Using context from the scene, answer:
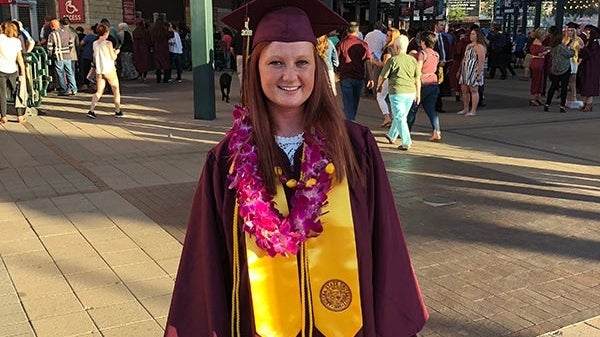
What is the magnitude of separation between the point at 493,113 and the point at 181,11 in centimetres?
1880

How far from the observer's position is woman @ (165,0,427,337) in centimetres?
197

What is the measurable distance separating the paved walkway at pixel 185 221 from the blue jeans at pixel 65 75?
4.73 metres

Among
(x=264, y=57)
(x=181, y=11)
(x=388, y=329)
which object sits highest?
(x=181, y=11)

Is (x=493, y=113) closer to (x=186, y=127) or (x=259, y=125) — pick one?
(x=186, y=127)

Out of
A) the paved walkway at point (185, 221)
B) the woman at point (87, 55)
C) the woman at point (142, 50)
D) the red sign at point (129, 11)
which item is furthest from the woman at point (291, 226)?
the red sign at point (129, 11)

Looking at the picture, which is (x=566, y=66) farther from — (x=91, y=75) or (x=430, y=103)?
(x=91, y=75)

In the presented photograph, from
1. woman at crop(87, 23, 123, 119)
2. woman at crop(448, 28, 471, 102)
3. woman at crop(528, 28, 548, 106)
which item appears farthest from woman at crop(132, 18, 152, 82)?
woman at crop(528, 28, 548, 106)

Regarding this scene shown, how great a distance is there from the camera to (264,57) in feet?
6.54

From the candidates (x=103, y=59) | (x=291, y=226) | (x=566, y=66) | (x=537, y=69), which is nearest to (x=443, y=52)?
(x=566, y=66)

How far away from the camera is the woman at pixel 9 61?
34.0 ft

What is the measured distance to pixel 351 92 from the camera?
1015 centimetres

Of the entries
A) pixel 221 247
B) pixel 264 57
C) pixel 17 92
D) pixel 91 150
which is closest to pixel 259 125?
pixel 264 57

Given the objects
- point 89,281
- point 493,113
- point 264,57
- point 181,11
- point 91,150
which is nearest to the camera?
point 264,57

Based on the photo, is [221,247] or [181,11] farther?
[181,11]
